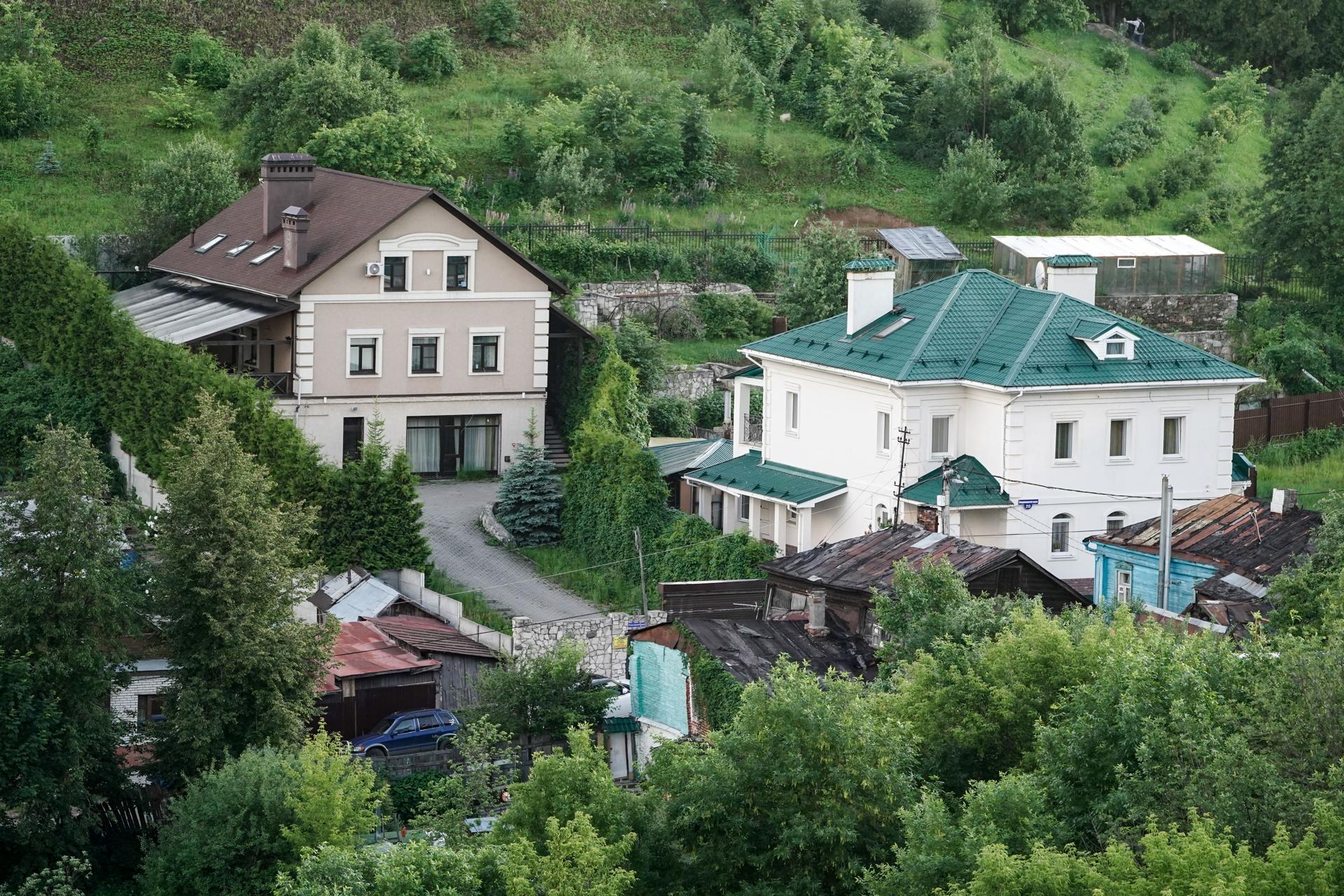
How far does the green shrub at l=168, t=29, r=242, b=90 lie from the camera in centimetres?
7038

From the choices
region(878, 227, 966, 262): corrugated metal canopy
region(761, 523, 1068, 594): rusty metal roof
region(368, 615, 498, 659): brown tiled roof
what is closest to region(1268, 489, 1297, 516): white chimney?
region(761, 523, 1068, 594): rusty metal roof

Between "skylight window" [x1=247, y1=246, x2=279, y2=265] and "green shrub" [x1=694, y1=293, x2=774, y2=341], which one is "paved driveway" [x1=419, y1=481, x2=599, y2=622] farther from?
"green shrub" [x1=694, y1=293, x2=774, y2=341]

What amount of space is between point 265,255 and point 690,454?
1253 centimetres

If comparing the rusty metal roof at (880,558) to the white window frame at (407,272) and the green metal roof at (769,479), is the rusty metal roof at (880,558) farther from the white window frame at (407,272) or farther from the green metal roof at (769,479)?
the white window frame at (407,272)

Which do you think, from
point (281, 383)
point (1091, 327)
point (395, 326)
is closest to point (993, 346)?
point (1091, 327)

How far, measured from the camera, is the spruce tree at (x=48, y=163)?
6394cm

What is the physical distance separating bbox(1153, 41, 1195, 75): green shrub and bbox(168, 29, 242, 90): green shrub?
38.9 m

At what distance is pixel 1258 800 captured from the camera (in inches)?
915

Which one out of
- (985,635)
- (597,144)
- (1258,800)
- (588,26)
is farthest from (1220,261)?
(1258,800)

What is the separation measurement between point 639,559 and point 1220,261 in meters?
28.3

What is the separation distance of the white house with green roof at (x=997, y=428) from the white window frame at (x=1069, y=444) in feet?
0.14

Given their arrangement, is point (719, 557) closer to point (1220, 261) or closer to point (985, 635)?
point (985, 635)

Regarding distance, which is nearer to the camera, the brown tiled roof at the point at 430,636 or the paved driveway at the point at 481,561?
the brown tiled roof at the point at 430,636

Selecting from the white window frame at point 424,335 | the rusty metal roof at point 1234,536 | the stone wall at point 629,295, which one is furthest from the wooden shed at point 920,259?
the rusty metal roof at point 1234,536
